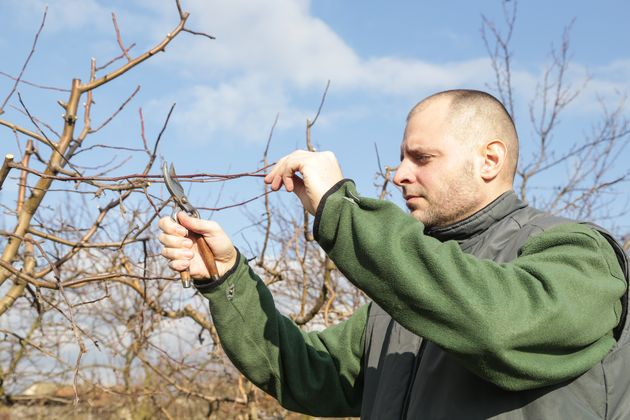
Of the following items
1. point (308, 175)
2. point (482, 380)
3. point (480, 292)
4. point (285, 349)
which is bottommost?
point (482, 380)

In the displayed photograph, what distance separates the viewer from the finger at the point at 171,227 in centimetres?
218

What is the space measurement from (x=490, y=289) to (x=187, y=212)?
37.0 inches

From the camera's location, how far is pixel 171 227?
2.18 metres

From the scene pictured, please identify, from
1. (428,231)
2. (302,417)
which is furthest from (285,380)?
(302,417)

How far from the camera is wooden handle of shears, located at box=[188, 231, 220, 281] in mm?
2293

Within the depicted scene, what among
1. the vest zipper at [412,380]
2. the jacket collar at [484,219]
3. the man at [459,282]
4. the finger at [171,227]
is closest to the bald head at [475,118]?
the man at [459,282]

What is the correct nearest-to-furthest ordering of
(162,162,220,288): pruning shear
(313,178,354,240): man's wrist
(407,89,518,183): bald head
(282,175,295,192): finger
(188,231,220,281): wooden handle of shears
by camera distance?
(313,178,354,240): man's wrist → (282,175,295,192): finger → (162,162,220,288): pruning shear → (188,231,220,281): wooden handle of shears → (407,89,518,183): bald head

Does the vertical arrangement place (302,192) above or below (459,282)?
above

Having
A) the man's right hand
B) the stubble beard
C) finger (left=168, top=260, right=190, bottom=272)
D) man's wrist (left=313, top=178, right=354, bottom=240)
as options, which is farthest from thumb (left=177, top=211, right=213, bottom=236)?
the stubble beard

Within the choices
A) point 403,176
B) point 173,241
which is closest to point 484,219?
point 403,176

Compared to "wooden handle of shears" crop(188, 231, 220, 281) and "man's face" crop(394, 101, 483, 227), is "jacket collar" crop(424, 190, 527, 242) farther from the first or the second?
"wooden handle of shears" crop(188, 231, 220, 281)

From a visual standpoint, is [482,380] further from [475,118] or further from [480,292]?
[475,118]

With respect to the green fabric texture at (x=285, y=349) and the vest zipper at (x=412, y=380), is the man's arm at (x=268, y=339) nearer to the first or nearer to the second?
the green fabric texture at (x=285, y=349)

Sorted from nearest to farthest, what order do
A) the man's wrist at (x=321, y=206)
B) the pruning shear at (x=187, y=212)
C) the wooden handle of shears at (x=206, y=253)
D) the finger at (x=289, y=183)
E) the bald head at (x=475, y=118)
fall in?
the man's wrist at (x=321, y=206) < the finger at (x=289, y=183) < the pruning shear at (x=187, y=212) < the wooden handle of shears at (x=206, y=253) < the bald head at (x=475, y=118)
